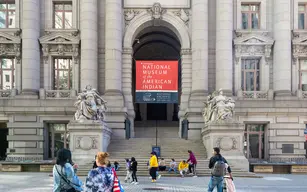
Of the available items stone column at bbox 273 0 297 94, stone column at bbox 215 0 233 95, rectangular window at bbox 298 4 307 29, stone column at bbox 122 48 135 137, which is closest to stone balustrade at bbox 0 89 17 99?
stone column at bbox 122 48 135 137

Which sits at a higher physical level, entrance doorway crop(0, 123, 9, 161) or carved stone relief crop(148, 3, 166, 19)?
carved stone relief crop(148, 3, 166, 19)

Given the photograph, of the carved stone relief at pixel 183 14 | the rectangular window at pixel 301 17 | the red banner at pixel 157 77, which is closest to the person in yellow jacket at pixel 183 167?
the red banner at pixel 157 77

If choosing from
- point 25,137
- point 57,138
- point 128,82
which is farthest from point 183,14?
point 25,137

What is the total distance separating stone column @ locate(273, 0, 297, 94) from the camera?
1472 inches

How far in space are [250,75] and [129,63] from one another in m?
10.6

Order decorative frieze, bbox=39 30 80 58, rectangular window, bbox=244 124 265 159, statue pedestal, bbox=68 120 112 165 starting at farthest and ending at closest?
decorative frieze, bbox=39 30 80 58
rectangular window, bbox=244 124 265 159
statue pedestal, bbox=68 120 112 165

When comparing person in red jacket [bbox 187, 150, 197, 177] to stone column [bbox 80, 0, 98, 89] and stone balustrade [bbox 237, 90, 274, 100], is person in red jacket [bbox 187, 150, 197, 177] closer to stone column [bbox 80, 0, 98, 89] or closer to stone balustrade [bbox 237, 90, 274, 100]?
stone balustrade [bbox 237, 90, 274, 100]

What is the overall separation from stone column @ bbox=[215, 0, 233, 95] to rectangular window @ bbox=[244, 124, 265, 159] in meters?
3.68

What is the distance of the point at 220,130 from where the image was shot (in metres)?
29.7

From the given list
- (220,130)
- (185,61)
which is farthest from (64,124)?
(220,130)

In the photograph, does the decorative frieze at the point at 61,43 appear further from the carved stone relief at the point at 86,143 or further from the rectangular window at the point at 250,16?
the rectangular window at the point at 250,16

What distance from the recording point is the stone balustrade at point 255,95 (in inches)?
1489

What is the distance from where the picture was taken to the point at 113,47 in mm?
37438

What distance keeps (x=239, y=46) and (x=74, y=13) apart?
47.8 feet
